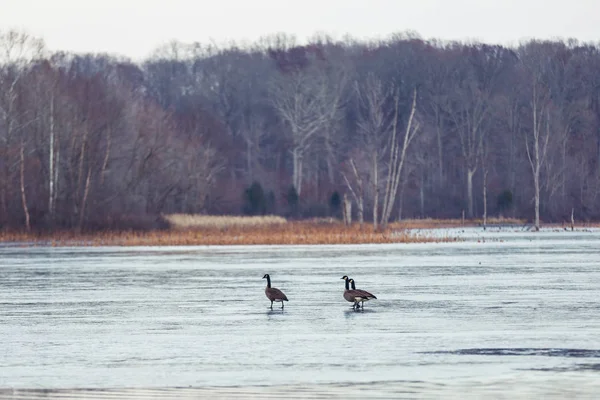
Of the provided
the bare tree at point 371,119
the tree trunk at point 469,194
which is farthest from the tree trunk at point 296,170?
the tree trunk at point 469,194

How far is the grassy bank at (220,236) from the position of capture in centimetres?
4597

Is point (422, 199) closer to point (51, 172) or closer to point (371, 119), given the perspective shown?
point (371, 119)

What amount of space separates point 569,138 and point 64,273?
59333 mm

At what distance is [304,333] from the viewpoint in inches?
612

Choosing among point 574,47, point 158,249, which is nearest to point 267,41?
point 574,47

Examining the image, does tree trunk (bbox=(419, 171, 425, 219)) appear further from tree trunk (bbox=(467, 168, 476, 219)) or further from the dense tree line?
tree trunk (bbox=(467, 168, 476, 219))

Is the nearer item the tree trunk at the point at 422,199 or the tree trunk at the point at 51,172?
the tree trunk at the point at 51,172

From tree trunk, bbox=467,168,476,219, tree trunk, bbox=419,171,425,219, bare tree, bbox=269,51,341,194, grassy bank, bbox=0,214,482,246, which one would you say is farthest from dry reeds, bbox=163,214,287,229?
bare tree, bbox=269,51,341,194

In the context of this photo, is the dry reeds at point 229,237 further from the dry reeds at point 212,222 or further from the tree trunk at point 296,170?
the tree trunk at point 296,170

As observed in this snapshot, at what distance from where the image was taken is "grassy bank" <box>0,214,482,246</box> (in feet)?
151

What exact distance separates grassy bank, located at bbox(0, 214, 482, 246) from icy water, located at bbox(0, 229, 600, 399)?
14.9m

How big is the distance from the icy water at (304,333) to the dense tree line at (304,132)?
1133 inches

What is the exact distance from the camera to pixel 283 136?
9156 centimetres

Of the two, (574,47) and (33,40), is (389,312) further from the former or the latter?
(574,47)
